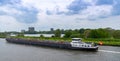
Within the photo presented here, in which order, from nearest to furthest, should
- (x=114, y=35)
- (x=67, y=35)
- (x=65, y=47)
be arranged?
(x=65, y=47) < (x=114, y=35) < (x=67, y=35)

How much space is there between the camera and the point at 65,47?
65875 millimetres

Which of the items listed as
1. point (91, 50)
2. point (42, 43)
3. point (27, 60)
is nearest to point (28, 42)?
point (42, 43)

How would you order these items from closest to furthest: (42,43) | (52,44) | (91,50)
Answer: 1. (91,50)
2. (52,44)
3. (42,43)

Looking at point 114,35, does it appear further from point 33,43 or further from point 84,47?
A: point 84,47

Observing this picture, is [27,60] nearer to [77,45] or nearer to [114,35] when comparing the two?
[77,45]

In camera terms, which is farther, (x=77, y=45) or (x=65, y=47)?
(x=65, y=47)

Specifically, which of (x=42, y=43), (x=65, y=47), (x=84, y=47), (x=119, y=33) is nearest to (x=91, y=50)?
(x=84, y=47)

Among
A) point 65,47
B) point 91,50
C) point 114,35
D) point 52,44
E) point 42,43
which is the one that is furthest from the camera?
point 114,35

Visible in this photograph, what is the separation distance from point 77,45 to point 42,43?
2540cm

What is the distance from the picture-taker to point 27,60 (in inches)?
1656

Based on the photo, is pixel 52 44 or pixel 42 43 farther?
pixel 42 43

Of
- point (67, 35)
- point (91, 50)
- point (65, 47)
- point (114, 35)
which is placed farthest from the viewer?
point (67, 35)

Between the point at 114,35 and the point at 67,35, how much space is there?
23889 millimetres

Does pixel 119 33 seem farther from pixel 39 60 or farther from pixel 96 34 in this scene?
pixel 39 60
